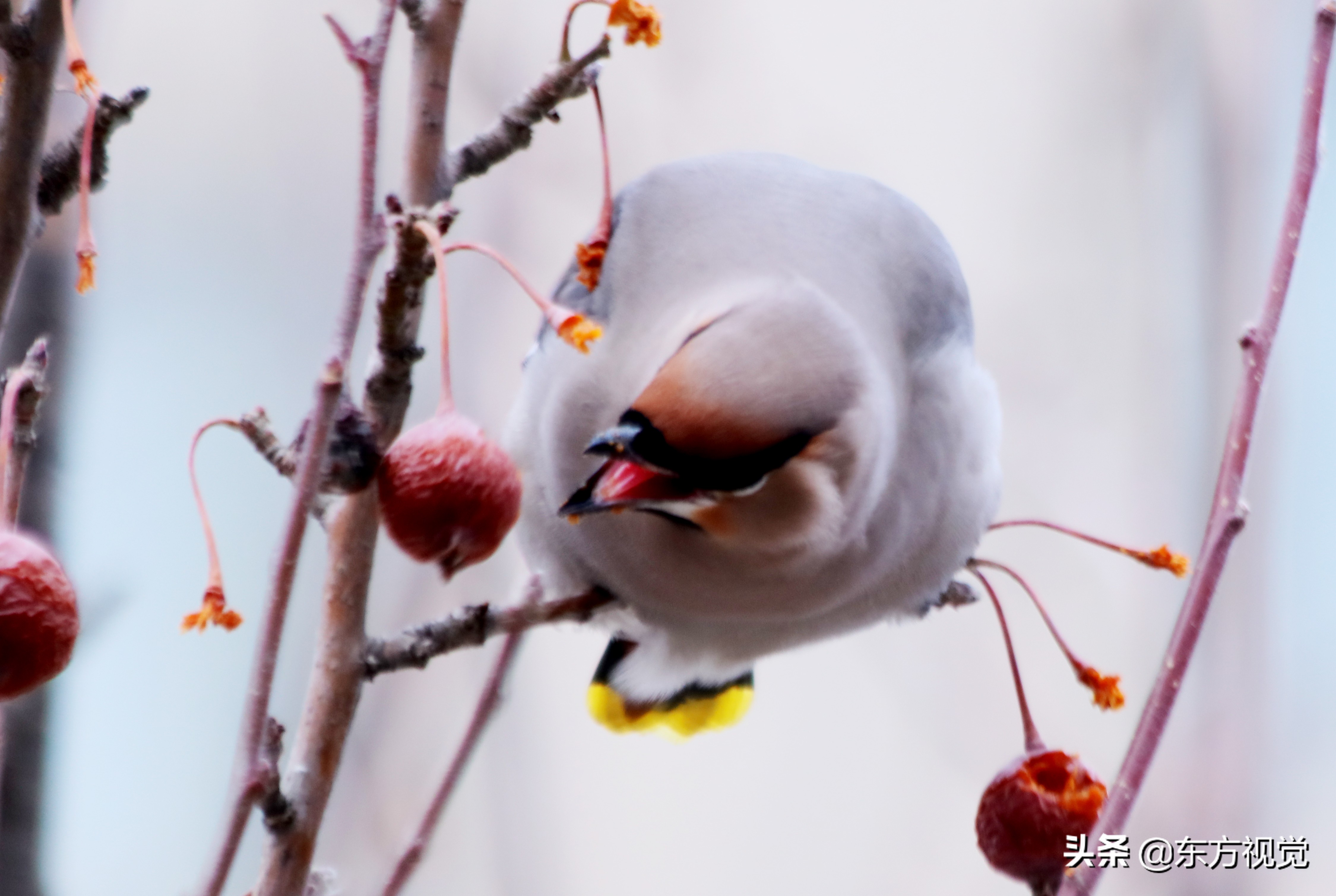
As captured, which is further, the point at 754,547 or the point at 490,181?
the point at 490,181

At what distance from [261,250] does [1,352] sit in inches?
38.2

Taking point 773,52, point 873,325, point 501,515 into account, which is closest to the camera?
point 501,515

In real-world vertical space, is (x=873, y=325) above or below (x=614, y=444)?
above

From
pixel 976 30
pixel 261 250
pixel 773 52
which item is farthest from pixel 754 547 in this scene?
pixel 976 30

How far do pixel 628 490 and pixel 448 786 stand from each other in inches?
10.4

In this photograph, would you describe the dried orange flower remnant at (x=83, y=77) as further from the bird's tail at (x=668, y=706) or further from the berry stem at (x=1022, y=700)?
the bird's tail at (x=668, y=706)

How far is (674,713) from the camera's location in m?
1.80

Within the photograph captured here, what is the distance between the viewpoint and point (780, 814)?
2896mm

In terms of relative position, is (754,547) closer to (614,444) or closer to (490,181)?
(614,444)

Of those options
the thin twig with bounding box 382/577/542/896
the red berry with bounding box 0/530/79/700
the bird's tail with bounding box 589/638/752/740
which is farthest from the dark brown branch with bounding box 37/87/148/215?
the bird's tail with bounding box 589/638/752/740

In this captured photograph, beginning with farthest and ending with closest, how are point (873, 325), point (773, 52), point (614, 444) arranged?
point (773, 52) → point (873, 325) → point (614, 444)

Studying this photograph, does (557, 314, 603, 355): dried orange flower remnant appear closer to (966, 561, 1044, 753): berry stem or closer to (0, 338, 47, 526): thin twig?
(0, 338, 47, 526): thin twig

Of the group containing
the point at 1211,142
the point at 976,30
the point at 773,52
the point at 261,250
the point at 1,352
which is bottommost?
the point at 1,352

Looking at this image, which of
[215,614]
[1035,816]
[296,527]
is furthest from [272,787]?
[1035,816]
